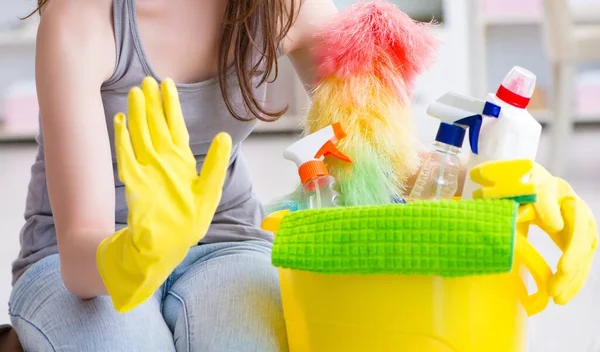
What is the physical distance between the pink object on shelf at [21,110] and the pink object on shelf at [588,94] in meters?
2.29

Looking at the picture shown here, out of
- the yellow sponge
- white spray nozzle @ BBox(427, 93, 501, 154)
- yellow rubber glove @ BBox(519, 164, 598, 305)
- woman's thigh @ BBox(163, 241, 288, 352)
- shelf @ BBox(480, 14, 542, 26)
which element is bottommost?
woman's thigh @ BBox(163, 241, 288, 352)

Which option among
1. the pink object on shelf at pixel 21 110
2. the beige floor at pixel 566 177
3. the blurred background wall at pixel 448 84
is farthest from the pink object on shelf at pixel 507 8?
the pink object on shelf at pixel 21 110

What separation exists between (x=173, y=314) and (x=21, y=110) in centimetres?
297

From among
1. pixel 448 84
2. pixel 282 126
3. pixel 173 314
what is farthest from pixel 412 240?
pixel 282 126

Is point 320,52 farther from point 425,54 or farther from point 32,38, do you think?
point 32,38

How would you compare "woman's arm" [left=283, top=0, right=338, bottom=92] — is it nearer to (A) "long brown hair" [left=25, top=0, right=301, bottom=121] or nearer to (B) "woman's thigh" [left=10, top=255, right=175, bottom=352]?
(A) "long brown hair" [left=25, top=0, right=301, bottom=121]

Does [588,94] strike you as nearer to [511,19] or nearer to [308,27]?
[511,19]

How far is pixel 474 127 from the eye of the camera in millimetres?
771

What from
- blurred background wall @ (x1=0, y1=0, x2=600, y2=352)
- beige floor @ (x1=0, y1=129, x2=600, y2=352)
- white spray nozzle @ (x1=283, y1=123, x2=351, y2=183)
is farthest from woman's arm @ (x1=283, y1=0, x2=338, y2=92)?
blurred background wall @ (x1=0, y1=0, x2=600, y2=352)

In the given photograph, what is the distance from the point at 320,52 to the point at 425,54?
0.11 meters

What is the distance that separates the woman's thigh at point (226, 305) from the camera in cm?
80

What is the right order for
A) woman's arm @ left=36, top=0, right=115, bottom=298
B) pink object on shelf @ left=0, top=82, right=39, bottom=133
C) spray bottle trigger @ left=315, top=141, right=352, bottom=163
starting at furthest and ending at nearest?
pink object on shelf @ left=0, top=82, right=39, bottom=133 → spray bottle trigger @ left=315, top=141, right=352, bottom=163 → woman's arm @ left=36, top=0, right=115, bottom=298

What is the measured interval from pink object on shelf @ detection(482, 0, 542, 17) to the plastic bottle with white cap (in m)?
3.04

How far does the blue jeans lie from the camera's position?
0.79 meters
